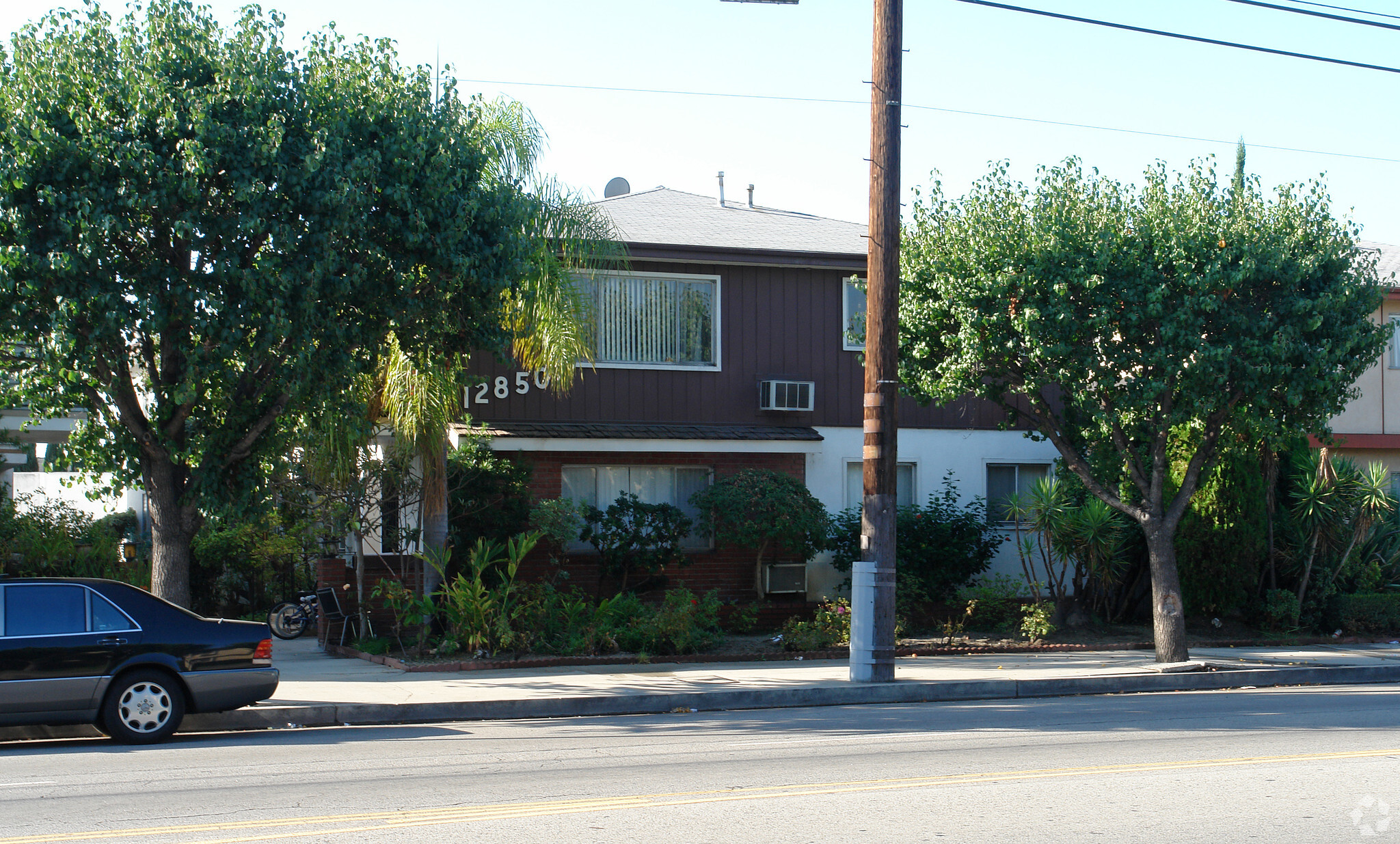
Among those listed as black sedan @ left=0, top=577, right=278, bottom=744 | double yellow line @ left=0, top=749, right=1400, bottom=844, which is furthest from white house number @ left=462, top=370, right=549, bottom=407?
double yellow line @ left=0, top=749, right=1400, bottom=844

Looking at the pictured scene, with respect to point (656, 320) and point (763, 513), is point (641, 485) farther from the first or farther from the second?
point (656, 320)

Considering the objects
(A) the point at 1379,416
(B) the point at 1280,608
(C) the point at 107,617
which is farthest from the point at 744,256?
(A) the point at 1379,416

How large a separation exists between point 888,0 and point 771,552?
8.38 m

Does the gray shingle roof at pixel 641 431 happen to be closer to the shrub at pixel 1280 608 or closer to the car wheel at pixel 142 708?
the car wheel at pixel 142 708

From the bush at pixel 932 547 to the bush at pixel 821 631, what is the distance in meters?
1.34

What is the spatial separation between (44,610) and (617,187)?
1512cm

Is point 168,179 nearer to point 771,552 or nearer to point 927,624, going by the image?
point 771,552

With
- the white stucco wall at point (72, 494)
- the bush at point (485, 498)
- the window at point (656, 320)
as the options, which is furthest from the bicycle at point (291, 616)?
the window at point (656, 320)

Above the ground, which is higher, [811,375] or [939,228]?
[939,228]

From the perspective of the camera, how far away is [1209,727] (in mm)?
10711

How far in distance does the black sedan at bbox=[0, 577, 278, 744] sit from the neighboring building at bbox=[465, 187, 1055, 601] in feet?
21.5

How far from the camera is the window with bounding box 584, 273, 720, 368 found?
59.1ft

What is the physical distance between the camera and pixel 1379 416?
21719 millimetres

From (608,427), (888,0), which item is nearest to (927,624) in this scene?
(608,427)
